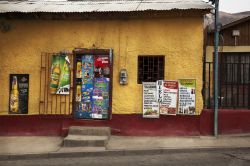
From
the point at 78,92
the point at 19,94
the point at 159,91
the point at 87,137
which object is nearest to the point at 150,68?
the point at 159,91

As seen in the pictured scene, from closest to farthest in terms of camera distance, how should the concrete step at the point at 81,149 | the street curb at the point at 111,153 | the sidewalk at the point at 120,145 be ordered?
1. the street curb at the point at 111,153
2. the sidewalk at the point at 120,145
3. the concrete step at the point at 81,149

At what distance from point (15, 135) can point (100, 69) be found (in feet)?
10.7

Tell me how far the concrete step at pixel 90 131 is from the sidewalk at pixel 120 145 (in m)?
0.30

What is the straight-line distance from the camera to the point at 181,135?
11.3m

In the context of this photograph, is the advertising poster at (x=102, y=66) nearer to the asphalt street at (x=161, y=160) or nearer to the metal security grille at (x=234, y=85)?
the asphalt street at (x=161, y=160)

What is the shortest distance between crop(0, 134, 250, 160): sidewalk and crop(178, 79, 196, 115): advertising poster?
2.77 ft

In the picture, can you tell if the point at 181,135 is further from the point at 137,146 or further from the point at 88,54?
the point at 88,54

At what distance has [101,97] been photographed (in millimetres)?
11477

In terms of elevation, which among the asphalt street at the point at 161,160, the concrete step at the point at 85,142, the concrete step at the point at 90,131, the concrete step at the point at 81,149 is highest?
the concrete step at the point at 90,131

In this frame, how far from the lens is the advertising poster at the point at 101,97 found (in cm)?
1145

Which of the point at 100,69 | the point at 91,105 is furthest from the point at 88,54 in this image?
the point at 91,105

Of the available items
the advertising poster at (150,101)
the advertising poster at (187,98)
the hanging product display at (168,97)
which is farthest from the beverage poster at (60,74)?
the advertising poster at (187,98)

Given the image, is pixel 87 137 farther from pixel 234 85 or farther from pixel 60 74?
pixel 234 85

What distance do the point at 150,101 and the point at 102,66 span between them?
1.78 meters
